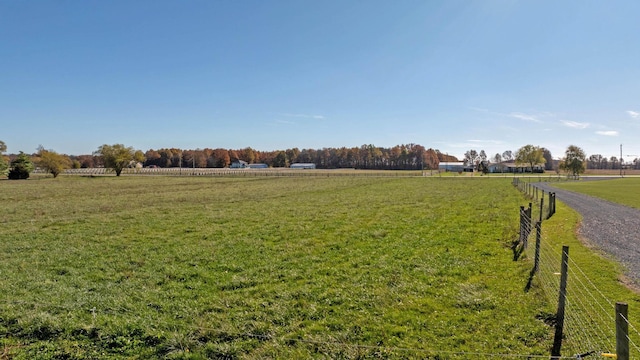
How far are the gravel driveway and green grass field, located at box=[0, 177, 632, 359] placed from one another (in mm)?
878

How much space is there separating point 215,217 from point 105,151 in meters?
81.1

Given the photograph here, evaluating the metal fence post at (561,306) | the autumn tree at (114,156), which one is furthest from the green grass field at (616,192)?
the autumn tree at (114,156)

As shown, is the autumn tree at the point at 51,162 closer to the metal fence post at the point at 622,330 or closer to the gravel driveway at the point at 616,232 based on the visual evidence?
the gravel driveway at the point at 616,232

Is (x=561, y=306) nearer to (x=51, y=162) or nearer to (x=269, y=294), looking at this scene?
(x=269, y=294)

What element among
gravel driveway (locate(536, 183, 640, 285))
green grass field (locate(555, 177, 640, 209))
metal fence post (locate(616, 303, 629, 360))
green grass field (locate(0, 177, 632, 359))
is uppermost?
metal fence post (locate(616, 303, 629, 360))

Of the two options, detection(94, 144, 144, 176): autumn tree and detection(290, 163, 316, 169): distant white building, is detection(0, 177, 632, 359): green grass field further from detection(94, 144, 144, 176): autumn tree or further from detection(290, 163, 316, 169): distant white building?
detection(290, 163, 316, 169): distant white building

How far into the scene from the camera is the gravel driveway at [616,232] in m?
10.0

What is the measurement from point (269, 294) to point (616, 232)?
15.2m

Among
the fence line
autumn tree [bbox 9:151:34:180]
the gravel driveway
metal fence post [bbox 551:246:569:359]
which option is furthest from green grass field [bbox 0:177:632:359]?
autumn tree [bbox 9:151:34:180]

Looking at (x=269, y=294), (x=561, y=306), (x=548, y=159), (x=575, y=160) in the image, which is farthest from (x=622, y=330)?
(x=548, y=159)

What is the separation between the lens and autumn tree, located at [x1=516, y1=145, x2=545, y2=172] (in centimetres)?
11681

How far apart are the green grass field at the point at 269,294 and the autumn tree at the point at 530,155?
12139 centimetres

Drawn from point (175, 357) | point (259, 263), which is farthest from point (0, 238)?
point (175, 357)

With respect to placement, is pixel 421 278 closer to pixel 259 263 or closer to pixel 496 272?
pixel 496 272
